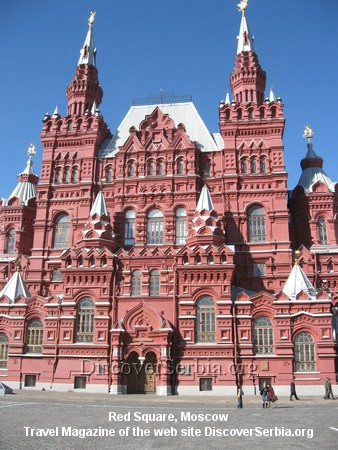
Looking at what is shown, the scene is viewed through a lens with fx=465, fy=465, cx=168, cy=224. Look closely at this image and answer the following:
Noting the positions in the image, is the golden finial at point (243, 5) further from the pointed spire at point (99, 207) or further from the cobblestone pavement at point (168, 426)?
the cobblestone pavement at point (168, 426)

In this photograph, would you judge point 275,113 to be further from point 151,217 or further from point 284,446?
point 284,446

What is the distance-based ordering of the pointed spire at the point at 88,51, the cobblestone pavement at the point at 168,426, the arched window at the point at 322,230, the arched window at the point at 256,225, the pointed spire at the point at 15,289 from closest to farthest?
the cobblestone pavement at the point at 168,426 → the pointed spire at the point at 15,289 → the arched window at the point at 256,225 → the arched window at the point at 322,230 → the pointed spire at the point at 88,51

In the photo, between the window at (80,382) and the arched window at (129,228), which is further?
the arched window at (129,228)

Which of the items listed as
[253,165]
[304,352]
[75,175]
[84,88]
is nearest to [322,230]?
[253,165]

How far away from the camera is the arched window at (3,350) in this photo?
128 ft

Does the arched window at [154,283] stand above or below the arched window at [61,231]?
below

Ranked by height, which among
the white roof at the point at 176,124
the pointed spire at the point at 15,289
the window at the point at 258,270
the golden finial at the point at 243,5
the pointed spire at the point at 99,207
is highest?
the golden finial at the point at 243,5

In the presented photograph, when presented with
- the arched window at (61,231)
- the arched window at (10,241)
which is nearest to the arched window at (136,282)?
the arched window at (61,231)

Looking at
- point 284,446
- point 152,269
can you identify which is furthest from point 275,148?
point 284,446

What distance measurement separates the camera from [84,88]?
51.3 m

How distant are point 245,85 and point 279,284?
2176 centimetres

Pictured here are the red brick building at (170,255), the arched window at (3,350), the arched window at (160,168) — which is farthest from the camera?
the arched window at (160,168)

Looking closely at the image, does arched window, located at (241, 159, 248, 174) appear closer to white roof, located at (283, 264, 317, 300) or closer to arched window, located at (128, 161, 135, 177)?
arched window, located at (128, 161, 135, 177)

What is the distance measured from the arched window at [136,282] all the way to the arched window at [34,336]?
8469 mm
